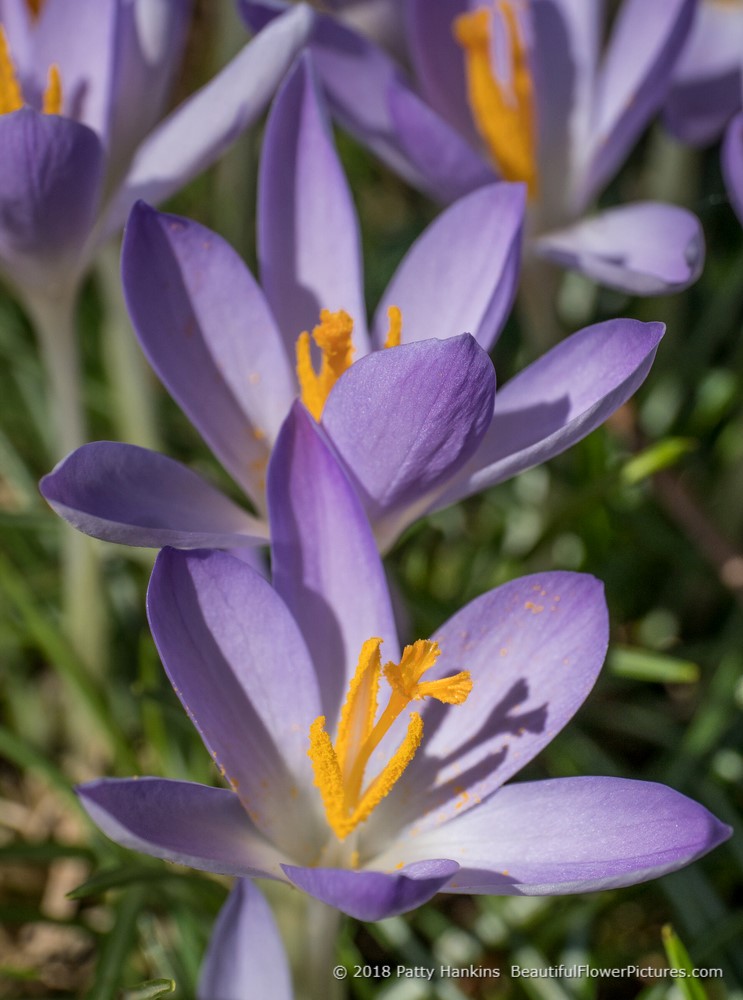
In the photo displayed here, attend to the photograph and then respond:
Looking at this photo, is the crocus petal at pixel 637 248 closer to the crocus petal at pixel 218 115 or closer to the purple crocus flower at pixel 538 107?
the purple crocus flower at pixel 538 107

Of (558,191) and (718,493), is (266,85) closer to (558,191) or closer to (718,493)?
(558,191)

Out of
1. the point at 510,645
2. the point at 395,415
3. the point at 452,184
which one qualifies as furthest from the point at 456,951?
the point at 452,184

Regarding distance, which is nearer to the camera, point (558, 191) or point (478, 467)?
point (478, 467)

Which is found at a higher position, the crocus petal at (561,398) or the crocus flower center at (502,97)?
→ the crocus flower center at (502,97)

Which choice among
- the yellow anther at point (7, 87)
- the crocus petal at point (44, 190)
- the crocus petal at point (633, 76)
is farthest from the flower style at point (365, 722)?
the crocus petal at point (633, 76)

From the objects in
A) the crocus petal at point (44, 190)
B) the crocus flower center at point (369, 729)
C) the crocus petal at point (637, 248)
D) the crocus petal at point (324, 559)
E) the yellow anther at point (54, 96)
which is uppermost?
the yellow anther at point (54, 96)

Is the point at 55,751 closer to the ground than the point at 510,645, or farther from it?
closer to the ground

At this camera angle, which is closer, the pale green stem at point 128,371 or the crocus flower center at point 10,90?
the crocus flower center at point 10,90
